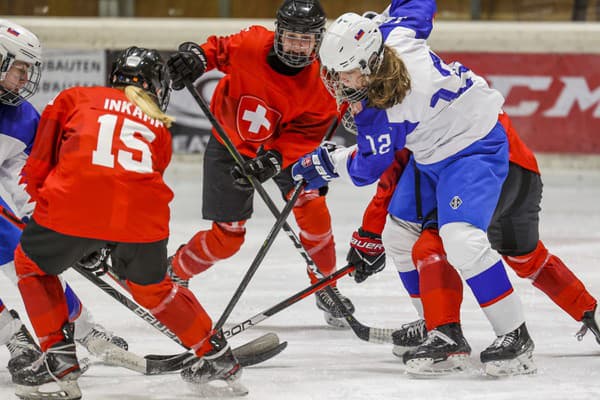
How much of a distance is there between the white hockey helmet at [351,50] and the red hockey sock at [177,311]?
0.71 m

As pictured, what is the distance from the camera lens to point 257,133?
3799 millimetres

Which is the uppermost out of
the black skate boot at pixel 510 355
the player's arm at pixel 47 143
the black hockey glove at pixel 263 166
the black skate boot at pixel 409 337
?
the player's arm at pixel 47 143

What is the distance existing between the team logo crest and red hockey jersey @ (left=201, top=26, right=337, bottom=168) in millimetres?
968

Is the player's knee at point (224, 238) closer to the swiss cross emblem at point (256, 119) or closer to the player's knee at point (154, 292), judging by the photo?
the swiss cross emblem at point (256, 119)

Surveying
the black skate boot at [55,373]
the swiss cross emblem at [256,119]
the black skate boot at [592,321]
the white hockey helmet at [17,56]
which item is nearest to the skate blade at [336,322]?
the swiss cross emblem at [256,119]

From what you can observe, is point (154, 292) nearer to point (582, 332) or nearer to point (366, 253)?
point (366, 253)

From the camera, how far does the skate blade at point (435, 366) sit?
298 centimetres

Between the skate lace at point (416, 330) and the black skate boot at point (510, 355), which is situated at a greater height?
the black skate boot at point (510, 355)

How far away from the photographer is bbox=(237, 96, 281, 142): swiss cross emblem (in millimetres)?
3781

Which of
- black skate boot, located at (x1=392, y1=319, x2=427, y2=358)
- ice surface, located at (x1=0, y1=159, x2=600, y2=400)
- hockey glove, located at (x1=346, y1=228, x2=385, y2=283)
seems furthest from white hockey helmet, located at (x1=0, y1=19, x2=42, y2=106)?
black skate boot, located at (x1=392, y1=319, x2=427, y2=358)

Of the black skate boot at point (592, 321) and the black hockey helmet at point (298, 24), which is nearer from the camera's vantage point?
the black skate boot at point (592, 321)

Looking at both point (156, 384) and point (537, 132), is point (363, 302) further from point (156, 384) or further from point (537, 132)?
point (537, 132)

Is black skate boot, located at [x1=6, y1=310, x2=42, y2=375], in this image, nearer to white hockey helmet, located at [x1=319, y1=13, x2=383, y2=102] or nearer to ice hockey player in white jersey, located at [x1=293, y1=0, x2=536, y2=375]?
ice hockey player in white jersey, located at [x1=293, y1=0, x2=536, y2=375]

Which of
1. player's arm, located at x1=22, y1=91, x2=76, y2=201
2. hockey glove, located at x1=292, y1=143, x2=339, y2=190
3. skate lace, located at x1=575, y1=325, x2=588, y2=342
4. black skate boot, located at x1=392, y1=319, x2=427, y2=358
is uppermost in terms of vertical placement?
player's arm, located at x1=22, y1=91, x2=76, y2=201
